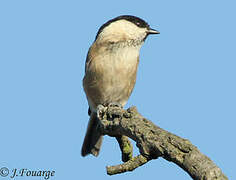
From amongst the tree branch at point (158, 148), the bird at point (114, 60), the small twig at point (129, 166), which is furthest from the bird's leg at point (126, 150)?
the small twig at point (129, 166)

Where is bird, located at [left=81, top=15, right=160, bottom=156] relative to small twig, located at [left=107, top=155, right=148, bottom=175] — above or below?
above

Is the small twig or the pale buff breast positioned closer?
the small twig

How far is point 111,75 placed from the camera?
22.7 feet

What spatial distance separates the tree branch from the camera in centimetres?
363

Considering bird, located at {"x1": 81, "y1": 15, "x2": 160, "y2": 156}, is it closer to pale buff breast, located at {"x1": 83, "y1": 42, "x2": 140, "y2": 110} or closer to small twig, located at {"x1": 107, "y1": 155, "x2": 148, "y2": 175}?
pale buff breast, located at {"x1": 83, "y1": 42, "x2": 140, "y2": 110}

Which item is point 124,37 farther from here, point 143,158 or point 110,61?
point 143,158

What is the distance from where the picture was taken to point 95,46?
7.27 m

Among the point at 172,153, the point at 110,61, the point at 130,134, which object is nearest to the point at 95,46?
the point at 110,61

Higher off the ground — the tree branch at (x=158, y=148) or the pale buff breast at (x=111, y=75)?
the pale buff breast at (x=111, y=75)

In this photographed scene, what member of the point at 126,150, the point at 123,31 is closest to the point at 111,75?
the point at 123,31

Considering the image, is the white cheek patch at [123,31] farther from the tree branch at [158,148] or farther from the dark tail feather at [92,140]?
the tree branch at [158,148]

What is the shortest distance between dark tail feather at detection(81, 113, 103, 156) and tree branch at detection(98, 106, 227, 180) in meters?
2.40

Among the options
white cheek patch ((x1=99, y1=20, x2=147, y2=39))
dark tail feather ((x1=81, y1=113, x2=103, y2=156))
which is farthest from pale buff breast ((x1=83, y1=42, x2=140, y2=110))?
dark tail feather ((x1=81, y1=113, x2=103, y2=156))

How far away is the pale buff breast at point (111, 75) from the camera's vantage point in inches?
271
